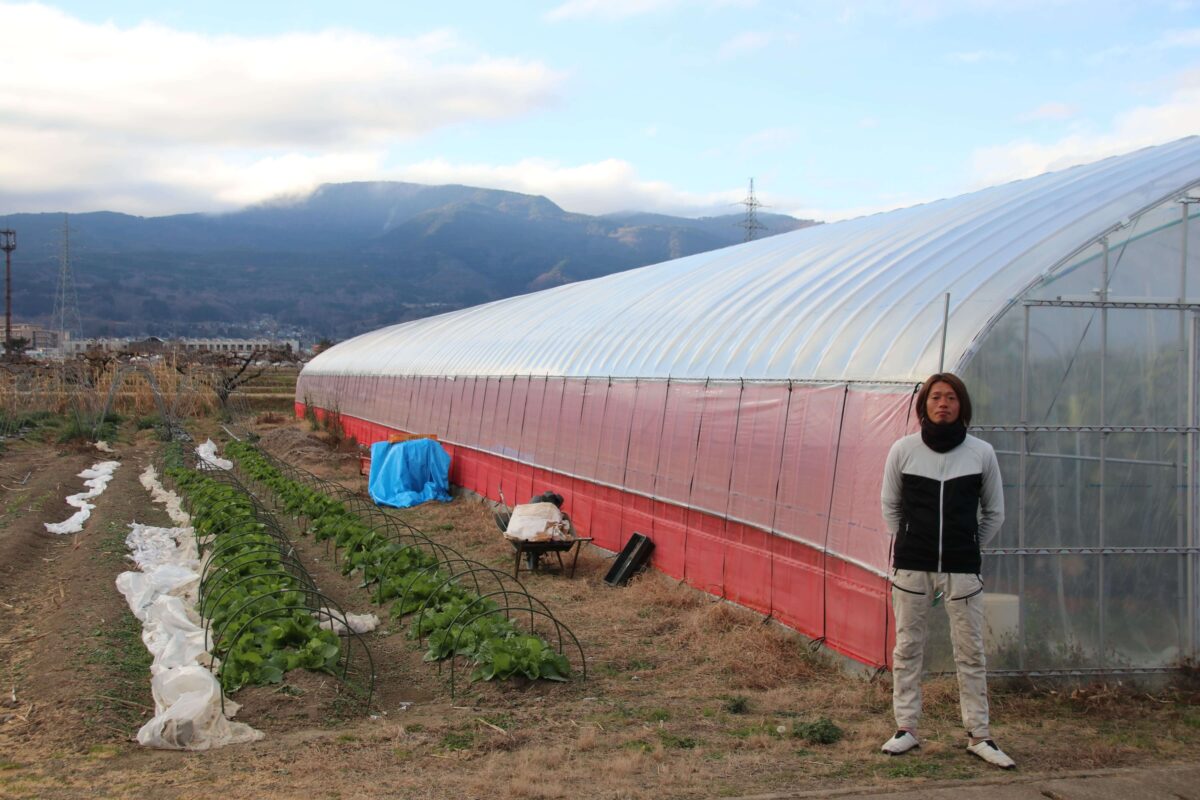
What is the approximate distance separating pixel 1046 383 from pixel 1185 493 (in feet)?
4.60

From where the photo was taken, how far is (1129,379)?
Result: 798cm

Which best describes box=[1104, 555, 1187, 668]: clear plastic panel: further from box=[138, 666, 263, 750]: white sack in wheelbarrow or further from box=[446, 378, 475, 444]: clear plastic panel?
box=[446, 378, 475, 444]: clear plastic panel

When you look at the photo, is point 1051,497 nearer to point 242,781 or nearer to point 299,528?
point 242,781

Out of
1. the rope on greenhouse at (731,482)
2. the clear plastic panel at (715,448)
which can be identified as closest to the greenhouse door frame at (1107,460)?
the rope on greenhouse at (731,482)

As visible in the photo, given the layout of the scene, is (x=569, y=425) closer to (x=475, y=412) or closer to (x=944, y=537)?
(x=475, y=412)

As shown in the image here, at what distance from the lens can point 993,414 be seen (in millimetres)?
7773

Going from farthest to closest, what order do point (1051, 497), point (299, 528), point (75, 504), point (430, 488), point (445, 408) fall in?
1. point (445, 408)
2. point (430, 488)
3. point (75, 504)
4. point (299, 528)
5. point (1051, 497)

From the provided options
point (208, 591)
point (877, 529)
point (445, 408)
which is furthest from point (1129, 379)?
point (445, 408)

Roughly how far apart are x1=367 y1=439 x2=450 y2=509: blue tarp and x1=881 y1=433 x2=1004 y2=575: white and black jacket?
49.1 feet

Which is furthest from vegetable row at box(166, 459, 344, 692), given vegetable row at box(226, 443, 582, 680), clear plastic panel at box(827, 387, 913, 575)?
clear plastic panel at box(827, 387, 913, 575)

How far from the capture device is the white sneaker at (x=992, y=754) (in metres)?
6.16

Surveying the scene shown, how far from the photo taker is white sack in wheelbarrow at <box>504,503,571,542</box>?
502 inches

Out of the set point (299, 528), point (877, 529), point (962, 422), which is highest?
point (962, 422)

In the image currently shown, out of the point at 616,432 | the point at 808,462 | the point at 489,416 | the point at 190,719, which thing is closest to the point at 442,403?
the point at 489,416
